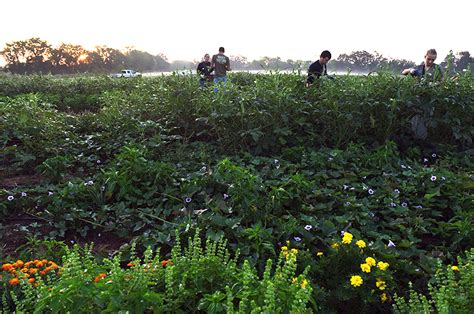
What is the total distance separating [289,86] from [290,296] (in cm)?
357

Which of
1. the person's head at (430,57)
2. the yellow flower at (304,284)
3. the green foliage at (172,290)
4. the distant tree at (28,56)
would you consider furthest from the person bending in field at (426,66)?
the distant tree at (28,56)

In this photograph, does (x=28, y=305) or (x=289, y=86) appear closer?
(x=28, y=305)

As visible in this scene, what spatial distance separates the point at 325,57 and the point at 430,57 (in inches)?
55.1

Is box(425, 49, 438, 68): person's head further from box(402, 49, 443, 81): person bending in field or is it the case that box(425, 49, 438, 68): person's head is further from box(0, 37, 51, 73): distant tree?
box(0, 37, 51, 73): distant tree

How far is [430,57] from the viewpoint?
565cm

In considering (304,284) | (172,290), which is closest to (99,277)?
(172,290)

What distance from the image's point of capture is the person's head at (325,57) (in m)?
6.06

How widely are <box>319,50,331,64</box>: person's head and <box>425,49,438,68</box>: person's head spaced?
51.5 inches

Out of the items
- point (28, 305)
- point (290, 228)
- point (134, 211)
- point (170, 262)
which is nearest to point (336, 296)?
point (290, 228)

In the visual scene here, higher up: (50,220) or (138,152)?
(138,152)

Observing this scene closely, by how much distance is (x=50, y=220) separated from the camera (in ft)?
10.7

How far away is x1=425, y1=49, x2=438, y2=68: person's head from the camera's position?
5.62 m

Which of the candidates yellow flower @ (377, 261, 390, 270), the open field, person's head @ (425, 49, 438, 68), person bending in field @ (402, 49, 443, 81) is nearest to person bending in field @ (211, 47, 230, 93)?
the open field

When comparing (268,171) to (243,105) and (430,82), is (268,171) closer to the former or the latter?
(243,105)
